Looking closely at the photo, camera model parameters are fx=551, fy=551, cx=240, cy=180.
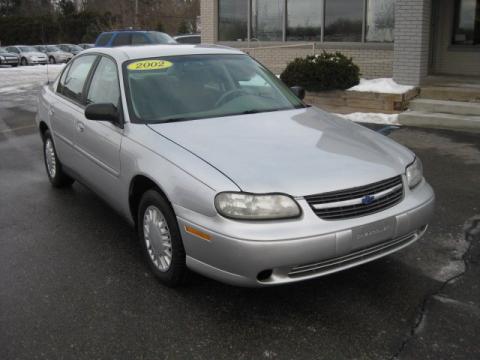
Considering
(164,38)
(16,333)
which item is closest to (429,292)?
(16,333)

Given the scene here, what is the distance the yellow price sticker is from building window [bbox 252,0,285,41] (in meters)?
10.9

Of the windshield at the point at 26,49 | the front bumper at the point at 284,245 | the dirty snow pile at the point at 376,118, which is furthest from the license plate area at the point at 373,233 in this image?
the windshield at the point at 26,49

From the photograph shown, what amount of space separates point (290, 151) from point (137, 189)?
A: 46.3 inches

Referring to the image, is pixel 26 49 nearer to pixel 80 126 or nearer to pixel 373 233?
pixel 80 126

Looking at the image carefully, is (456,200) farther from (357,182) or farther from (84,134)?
(84,134)

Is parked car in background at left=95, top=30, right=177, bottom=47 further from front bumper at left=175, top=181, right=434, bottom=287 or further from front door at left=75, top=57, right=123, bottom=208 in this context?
front bumper at left=175, top=181, right=434, bottom=287

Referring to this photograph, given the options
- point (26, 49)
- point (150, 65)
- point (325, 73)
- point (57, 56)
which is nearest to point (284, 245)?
point (150, 65)

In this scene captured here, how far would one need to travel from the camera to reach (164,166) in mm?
3576

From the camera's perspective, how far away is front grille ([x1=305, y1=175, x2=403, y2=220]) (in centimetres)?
319

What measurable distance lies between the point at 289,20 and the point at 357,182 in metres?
12.3

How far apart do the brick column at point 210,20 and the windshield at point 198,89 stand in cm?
1154

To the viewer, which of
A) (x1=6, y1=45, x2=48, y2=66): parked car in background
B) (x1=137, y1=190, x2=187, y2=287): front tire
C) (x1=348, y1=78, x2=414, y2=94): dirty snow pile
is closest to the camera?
(x1=137, y1=190, x2=187, y2=287): front tire

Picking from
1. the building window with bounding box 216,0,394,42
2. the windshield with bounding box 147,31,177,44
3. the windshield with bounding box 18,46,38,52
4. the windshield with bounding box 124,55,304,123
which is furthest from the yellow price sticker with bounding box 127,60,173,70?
the windshield with bounding box 18,46,38,52

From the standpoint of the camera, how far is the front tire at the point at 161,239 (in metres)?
3.50
